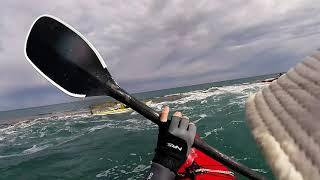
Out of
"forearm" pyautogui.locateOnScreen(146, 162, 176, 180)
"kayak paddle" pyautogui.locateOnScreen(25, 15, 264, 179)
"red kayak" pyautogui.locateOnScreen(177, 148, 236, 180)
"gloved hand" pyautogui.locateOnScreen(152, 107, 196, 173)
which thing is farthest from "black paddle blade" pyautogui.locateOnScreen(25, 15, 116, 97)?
"red kayak" pyautogui.locateOnScreen(177, 148, 236, 180)

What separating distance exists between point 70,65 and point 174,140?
2.75 feet

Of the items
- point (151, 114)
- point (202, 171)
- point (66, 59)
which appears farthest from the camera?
point (202, 171)

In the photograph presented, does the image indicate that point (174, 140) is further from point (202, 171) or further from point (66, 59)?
point (202, 171)

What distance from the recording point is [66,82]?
6.94 ft

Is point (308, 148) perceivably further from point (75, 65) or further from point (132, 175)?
point (132, 175)

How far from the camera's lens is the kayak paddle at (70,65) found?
2041 mm

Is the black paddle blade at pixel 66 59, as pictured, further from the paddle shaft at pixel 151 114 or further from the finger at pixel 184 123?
the finger at pixel 184 123

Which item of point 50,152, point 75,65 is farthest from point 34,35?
point 50,152

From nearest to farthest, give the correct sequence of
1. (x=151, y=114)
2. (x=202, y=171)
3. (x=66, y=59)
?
(x=151, y=114) < (x=66, y=59) < (x=202, y=171)

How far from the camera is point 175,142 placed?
1.99 meters

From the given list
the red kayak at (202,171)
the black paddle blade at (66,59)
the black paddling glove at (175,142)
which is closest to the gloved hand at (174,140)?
the black paddling glove at (175,142)

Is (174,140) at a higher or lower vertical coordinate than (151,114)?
lower

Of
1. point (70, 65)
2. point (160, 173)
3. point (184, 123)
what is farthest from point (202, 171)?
point (70, 65)

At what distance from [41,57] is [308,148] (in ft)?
5.34
